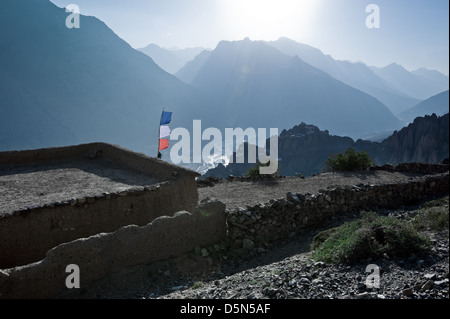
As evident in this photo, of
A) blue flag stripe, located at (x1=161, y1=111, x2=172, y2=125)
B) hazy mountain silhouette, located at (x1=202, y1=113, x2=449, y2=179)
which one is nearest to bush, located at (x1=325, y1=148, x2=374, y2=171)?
blue flag stripe, located at (x1=161, y1=111, x2=172, y2=125)

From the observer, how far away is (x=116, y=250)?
742 centimetres

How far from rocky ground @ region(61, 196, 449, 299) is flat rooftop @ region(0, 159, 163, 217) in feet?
8.82

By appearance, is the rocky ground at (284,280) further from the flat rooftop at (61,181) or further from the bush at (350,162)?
the bush at (350,162)

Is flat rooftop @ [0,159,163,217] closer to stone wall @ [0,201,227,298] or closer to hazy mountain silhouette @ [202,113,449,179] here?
stone wall @ [0,201,227,298]

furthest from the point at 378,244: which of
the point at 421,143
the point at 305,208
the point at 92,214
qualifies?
the point at 421,143

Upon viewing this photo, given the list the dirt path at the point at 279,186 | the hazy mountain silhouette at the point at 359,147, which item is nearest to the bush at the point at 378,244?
the dirt path at the point at 279,186

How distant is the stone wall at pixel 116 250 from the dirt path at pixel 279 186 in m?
4.39

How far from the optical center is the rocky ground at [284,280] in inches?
202

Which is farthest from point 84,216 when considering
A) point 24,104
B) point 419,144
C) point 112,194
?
point 24,104

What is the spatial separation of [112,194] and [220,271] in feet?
11.2

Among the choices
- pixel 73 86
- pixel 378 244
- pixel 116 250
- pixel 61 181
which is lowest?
pixel 116 250

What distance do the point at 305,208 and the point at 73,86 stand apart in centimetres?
16059

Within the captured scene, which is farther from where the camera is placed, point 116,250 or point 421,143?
point 421,143

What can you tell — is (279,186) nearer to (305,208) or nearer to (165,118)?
(305,208)
